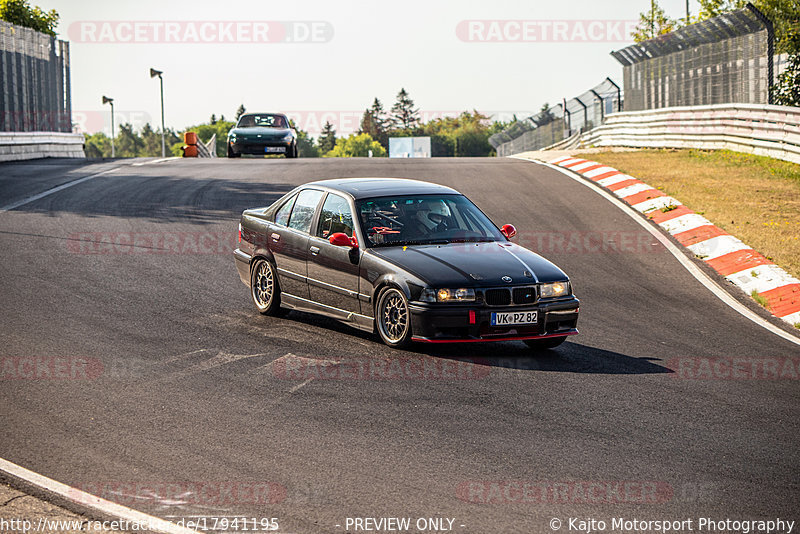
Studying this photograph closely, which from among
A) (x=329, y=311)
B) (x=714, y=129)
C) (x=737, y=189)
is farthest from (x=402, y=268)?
(x=714, y=129)

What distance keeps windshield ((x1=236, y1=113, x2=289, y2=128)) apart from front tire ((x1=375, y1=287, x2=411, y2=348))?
22483 millimetres

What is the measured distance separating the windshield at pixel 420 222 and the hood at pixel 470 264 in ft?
0.57

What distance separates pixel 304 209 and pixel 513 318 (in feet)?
9.46

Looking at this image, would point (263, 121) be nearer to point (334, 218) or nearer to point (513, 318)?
point (334, 218)

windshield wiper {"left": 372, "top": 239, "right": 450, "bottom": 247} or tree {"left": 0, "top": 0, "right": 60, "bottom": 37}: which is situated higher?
tree {"left": 0, "top": 0, "right": 60, "bottom": 37}

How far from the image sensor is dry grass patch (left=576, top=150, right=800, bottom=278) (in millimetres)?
13406

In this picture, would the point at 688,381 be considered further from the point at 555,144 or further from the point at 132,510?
the point at 555,144

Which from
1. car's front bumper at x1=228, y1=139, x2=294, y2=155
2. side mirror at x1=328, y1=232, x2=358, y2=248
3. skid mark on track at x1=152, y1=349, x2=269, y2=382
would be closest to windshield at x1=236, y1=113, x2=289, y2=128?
car's front bumper at x1=228, y1=139, x2=294, y2=155

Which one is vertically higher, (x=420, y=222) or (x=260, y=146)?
(x=260, y=146)

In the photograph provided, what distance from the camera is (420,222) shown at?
29.7ft

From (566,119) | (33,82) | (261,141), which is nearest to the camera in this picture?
(261,141)

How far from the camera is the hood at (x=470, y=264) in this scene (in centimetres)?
796

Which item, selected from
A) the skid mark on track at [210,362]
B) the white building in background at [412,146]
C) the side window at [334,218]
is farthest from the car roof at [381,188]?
the white building in background at [412,146]

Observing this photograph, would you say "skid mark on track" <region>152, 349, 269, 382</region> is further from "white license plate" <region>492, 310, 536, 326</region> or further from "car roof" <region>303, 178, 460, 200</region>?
"car roof" <region>303, 178, 460, 200</region>
